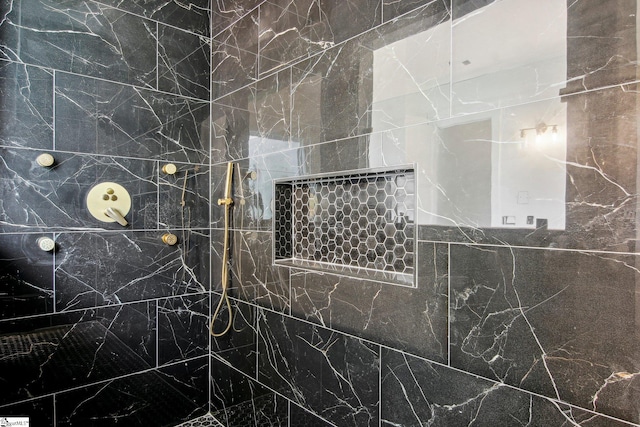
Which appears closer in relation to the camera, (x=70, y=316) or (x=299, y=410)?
(x=299, y=410)

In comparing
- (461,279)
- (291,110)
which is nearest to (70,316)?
(291,110)

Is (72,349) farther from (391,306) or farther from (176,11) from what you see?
(176,11)

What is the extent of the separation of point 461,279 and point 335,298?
542mm

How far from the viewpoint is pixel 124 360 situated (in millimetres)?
1911

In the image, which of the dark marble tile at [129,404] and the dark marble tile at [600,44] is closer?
the dark marble tile at [600,44]

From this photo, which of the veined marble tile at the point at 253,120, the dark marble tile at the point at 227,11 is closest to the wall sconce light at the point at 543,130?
the veined marble tile at the point at 253,120

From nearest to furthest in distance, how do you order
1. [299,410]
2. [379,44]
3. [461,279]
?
[461,279]
[379,44]
[299,410]

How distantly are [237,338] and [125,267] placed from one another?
0.70 meters

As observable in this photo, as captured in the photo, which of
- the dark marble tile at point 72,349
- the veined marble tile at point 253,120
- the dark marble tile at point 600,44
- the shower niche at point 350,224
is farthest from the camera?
the veined marble tile at point 253,120

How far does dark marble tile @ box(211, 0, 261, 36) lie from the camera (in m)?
1.95

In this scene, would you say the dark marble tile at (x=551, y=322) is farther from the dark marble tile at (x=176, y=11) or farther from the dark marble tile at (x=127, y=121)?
the dark marble tile at (x=176, y=11)

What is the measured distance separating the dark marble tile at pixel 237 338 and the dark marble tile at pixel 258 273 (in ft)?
0.31

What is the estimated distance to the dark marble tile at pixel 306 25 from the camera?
54.2 inches

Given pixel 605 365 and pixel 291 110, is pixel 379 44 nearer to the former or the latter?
pixel 291 110
